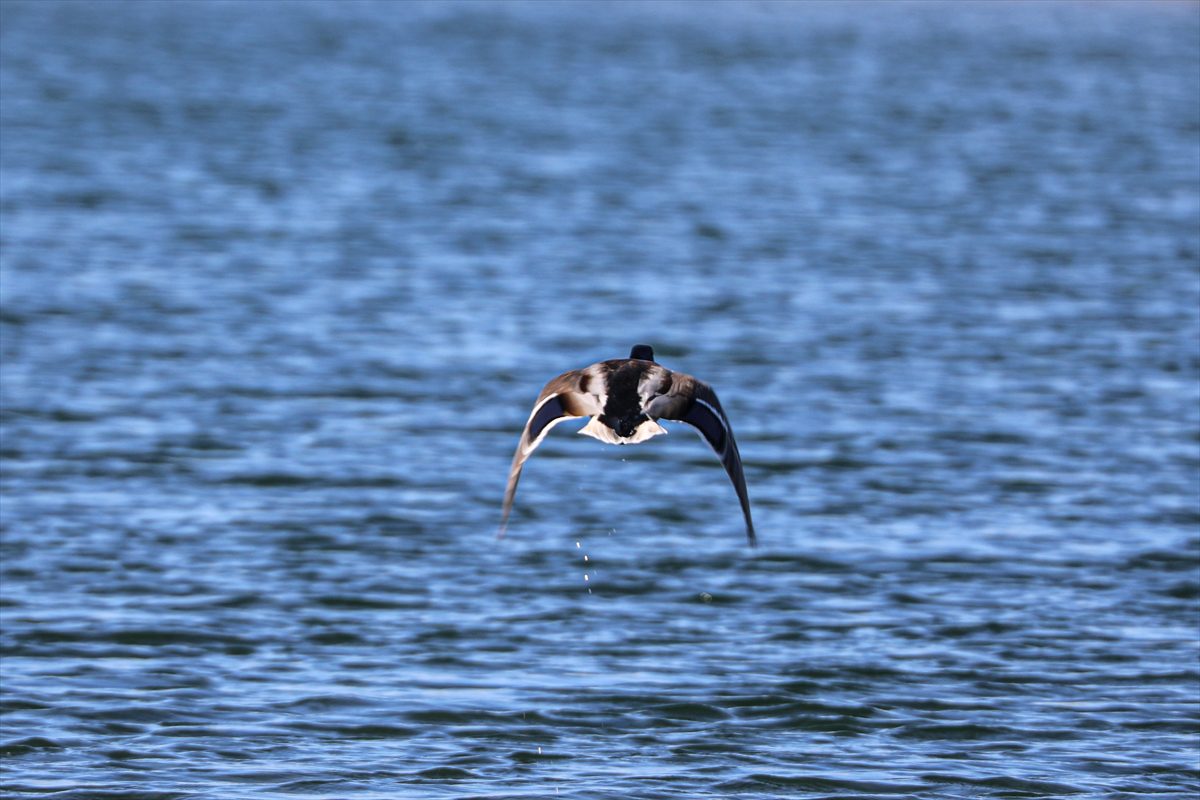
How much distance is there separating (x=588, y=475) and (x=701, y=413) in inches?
450

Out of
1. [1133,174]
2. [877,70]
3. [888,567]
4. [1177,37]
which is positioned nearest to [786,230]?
[1133,174]

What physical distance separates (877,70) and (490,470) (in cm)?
5763

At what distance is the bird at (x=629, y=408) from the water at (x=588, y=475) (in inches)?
126

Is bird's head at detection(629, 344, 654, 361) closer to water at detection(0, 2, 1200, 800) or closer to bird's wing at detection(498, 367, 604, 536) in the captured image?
bird's wing at detection(498, 367, 604, 536)

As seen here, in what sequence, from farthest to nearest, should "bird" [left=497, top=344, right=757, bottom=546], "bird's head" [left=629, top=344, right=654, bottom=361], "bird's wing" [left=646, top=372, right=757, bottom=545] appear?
"bird's head" [left=629, top=344, right=654, bottom=361], "bird's wing" [left=646, top=372, right=757, bottom=545], "bird" [left=497, top=344, right=757, bottom=546]

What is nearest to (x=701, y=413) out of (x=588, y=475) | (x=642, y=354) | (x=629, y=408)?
(x=629, y=408)

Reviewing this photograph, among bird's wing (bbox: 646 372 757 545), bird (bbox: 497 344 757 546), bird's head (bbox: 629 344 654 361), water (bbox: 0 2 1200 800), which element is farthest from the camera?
water (bbox: 0 2 1200 800)

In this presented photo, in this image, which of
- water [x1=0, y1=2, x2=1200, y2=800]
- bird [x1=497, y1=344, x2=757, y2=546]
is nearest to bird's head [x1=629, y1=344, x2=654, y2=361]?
bird [x1=497, y1=344, x2=757, y2=546]

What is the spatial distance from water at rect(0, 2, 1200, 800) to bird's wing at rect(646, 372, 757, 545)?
10.3 ft

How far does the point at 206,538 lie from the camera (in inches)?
750

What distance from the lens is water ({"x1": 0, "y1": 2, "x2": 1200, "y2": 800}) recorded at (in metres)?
14.5

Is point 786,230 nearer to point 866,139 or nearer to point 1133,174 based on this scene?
point 1133,174

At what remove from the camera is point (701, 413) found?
1105 centimetres

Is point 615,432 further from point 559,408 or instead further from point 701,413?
point 701,413
